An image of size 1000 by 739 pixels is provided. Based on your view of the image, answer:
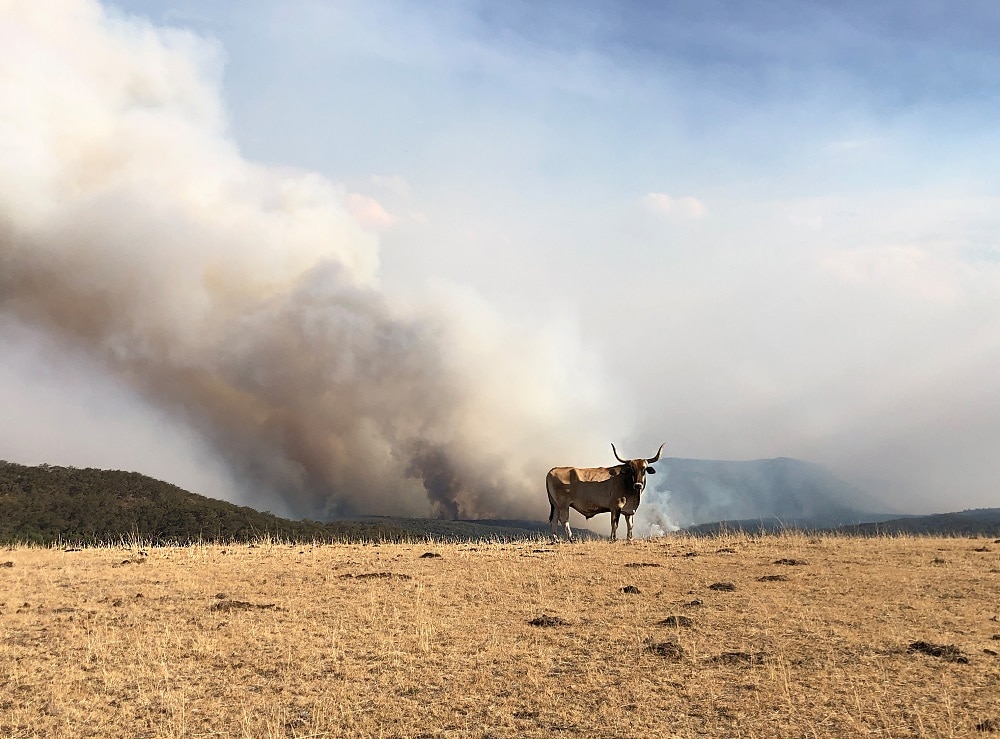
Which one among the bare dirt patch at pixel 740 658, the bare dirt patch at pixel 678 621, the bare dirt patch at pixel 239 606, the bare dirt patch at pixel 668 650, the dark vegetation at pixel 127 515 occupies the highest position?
the dark vegetation at pixel 127 515

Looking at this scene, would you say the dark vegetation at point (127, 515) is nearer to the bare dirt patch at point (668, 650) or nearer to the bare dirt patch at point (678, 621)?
the bare dirt patch at point (678, 621)

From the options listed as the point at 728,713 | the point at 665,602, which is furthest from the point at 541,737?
Answer: the point at 665,602

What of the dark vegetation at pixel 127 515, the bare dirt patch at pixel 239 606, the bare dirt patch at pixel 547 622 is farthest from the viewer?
the dark vegetation at pixel 127 515

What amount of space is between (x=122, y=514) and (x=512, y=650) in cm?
6460

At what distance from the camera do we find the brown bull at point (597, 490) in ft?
114

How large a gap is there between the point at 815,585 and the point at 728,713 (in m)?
9.33

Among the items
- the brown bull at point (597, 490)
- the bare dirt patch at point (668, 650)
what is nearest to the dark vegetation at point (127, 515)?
the brown bull at point (597, 490)

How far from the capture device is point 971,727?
8641 millimetres

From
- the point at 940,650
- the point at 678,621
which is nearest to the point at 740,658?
the point at 678,621

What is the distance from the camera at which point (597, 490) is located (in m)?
35.1

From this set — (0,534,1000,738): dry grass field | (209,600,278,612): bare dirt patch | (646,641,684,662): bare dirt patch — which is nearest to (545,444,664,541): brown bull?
(0,534,1000,738): dry grass field

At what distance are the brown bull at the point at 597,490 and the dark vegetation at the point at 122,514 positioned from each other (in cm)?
1983

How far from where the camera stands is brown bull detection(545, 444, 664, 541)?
34688 mm

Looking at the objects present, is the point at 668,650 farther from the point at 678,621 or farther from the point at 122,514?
the point at 122,514
